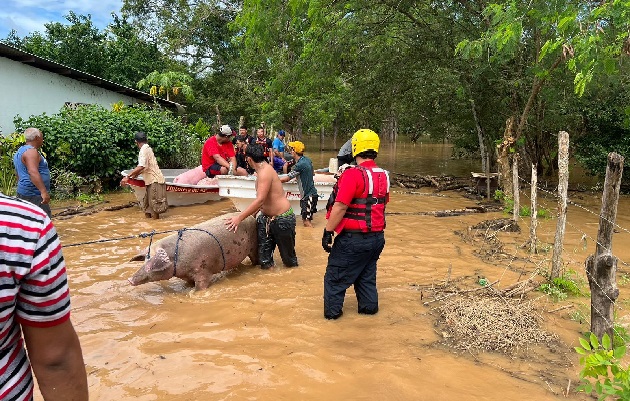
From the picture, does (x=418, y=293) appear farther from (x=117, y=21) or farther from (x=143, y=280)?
(x=117, y=21)

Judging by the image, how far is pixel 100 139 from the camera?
11375 millimetres

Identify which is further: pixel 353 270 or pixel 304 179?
pixel 304 179

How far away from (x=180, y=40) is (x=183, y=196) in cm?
1634

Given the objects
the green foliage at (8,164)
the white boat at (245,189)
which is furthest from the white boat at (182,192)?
the green foliage at (8,164)

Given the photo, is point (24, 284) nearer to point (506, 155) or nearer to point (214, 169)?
point (214, 169)

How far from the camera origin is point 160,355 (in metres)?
3.86

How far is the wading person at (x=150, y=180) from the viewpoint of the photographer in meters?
8.64

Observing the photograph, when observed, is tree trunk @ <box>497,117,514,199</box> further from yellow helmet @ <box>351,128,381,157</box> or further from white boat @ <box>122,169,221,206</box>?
yellow helmet @ <box>351,128,381,157</box>

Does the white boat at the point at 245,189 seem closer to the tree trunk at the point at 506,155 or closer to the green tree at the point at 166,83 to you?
the tree trunk at the point at 506,155

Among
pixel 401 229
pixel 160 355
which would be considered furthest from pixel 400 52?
pixel 160 355

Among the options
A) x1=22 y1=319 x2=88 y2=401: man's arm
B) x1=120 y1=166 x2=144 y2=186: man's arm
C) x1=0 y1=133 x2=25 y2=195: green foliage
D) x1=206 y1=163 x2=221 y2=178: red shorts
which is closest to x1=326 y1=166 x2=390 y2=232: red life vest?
x1=22 y1=319 x2=88 y2=401: man's arm

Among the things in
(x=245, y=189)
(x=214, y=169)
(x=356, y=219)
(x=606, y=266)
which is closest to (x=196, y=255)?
(x=356, y=219)

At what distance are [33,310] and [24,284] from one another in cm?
9

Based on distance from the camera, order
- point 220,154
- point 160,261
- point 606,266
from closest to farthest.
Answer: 1. point 606,266
2. point 160,261
3. point 220,154
